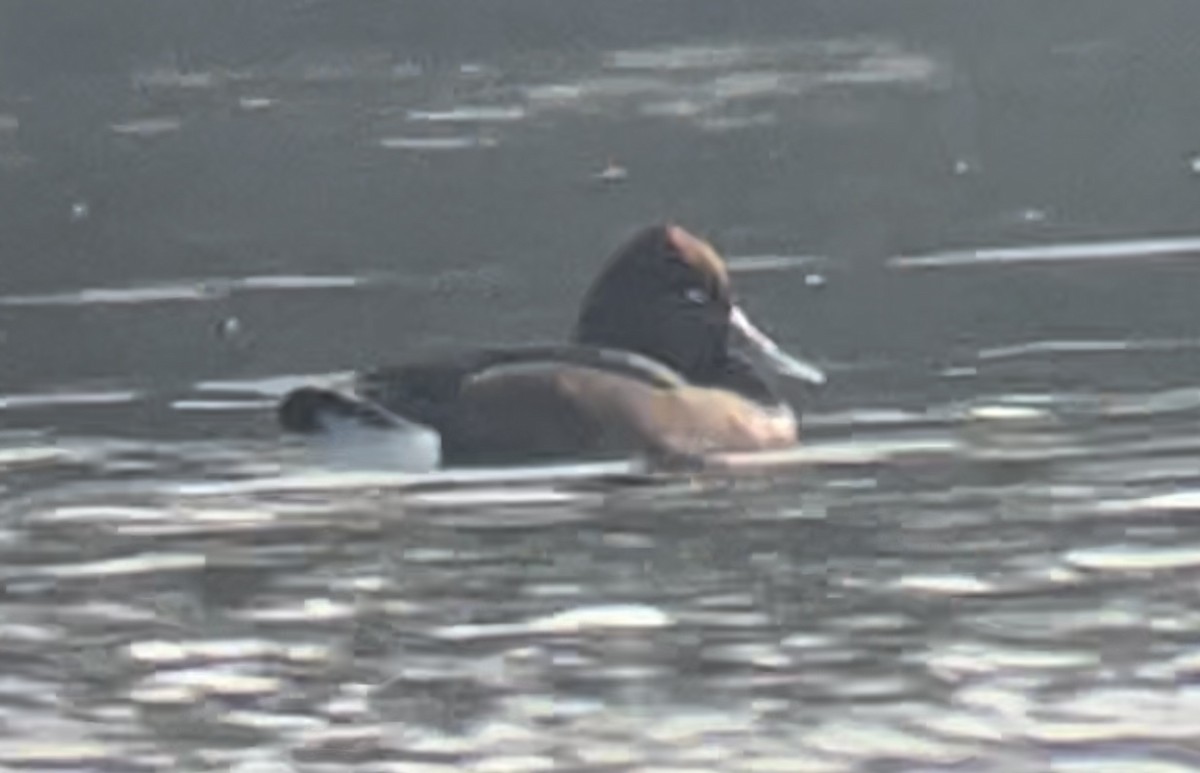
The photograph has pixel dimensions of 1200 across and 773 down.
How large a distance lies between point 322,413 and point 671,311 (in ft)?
7.74

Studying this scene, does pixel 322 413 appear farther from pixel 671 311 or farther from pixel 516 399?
pixel 671 311

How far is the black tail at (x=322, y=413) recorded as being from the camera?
17766mm

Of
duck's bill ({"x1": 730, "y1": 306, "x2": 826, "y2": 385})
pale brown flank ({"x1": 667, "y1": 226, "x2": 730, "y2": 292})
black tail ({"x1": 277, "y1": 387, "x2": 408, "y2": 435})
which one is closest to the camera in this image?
black tail ({"x1": 277, "y1": 387, "x2": 408, "y2": 435})

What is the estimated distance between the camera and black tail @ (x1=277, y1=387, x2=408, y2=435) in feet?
58.3

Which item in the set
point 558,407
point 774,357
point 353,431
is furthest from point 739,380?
point 353,431

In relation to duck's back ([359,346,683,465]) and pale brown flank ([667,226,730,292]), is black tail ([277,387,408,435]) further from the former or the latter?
pale brown flank ([667,226,730,292])

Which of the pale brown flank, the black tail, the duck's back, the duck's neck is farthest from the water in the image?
the pale brown flank

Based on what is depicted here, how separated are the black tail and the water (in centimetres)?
13

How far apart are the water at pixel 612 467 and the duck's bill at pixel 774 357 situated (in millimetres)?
279

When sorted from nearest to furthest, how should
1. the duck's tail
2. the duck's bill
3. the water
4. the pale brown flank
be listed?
1. the water
2. the duck's tail
3. the duck's bill
4. the pale brown flank

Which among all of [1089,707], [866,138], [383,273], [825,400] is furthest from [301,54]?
[1089,707]

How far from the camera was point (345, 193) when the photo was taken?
109ft

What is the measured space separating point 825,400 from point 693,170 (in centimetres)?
1364

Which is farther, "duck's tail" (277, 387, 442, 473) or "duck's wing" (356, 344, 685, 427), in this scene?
"duck's wing" (356, 344, 685, 427)
